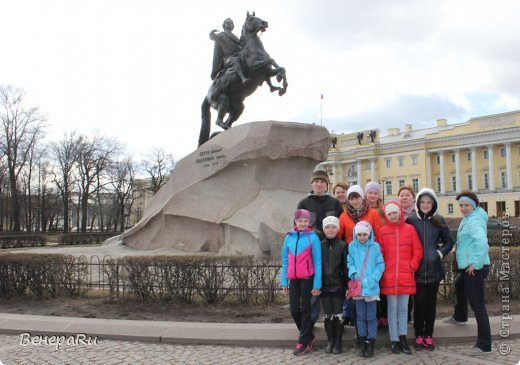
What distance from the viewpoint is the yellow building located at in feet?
227

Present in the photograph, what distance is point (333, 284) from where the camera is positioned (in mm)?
5219

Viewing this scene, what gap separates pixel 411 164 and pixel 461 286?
77.8 meters

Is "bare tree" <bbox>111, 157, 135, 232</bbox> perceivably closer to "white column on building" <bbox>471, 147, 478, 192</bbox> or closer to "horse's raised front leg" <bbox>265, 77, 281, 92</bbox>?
"horse's raised front leg" <bbox>265, 77, 281, 92</bbox>

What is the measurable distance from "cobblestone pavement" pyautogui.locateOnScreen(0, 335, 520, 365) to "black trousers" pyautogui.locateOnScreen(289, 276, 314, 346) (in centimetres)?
20

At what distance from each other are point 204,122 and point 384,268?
10.1 metres

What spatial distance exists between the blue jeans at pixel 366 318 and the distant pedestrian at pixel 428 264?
53cm

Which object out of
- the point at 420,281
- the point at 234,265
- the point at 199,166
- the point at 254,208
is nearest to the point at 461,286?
the point at 420,281

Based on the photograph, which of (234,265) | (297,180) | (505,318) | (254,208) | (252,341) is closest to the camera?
(252,341)

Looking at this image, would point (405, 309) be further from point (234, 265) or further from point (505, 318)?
point (234, 265)

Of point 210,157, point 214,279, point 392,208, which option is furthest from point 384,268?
point 210,157

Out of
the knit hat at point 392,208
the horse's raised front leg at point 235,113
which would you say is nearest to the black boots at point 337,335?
the knit hat at point 392,208

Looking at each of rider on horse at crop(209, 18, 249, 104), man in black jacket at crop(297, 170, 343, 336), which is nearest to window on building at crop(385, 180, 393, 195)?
rider on horse at crop(209, 18, 249, 104)

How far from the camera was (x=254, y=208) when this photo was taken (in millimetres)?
10961

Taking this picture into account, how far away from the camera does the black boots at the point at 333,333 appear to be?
521 cm
